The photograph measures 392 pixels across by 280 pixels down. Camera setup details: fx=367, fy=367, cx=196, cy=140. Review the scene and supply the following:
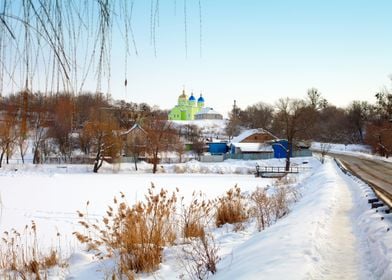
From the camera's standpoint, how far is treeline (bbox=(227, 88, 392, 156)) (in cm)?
4334

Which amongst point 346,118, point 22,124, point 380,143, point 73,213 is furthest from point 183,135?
point 22,124

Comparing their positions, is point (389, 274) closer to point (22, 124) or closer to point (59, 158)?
point (22, 124)

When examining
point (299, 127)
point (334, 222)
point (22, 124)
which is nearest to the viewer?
point (22, 124)

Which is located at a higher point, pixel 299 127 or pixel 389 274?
pixel 299 127

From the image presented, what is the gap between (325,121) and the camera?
282ft

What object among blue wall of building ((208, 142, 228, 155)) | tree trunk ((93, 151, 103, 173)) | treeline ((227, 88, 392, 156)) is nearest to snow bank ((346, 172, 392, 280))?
treeline ((227, 88, 392, 156))

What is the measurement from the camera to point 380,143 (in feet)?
139

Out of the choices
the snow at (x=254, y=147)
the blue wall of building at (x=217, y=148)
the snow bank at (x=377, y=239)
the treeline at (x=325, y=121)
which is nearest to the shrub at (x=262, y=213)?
the snow bank at (x=377, y=239)

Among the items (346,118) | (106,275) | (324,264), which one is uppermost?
(346,118)

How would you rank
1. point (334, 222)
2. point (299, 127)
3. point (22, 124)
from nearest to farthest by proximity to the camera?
point (22, 124) → point (334, 222) → point (299, 127)

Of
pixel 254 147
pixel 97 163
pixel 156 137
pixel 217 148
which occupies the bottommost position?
pixel 97 163

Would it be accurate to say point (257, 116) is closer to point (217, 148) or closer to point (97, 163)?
point (217, 148)

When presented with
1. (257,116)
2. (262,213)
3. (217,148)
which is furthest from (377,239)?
(257,116)

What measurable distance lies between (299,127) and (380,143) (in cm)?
962
